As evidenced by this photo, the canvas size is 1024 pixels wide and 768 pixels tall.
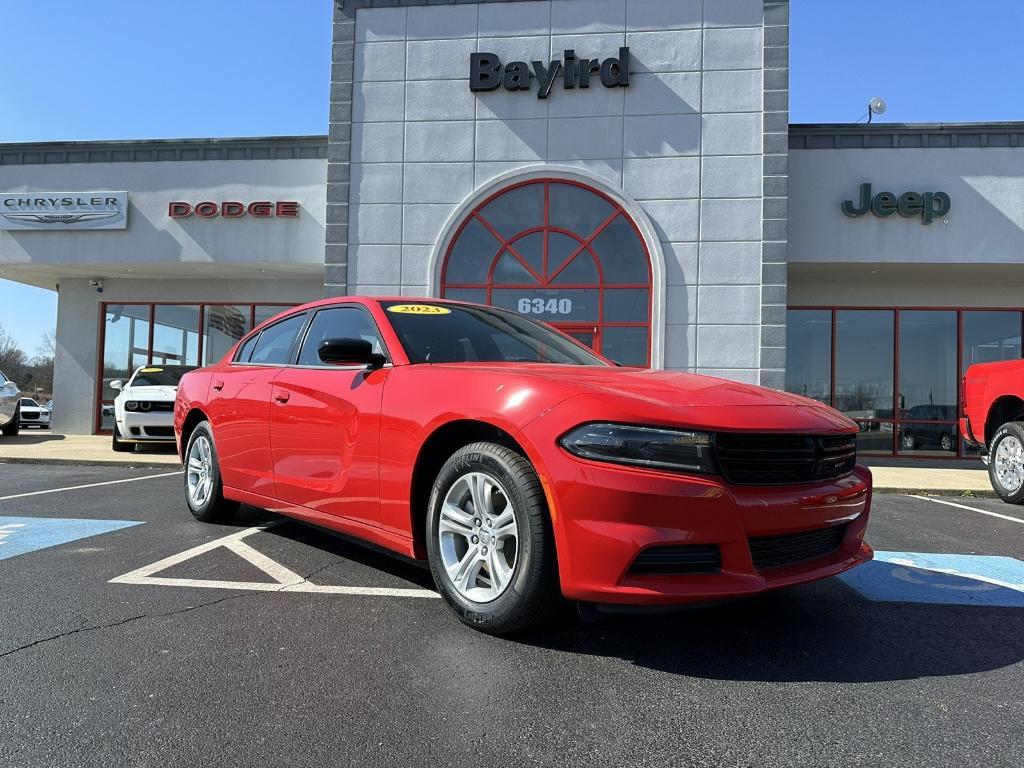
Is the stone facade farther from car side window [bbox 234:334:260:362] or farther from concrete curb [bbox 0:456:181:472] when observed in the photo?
car side window [bbox 234:334:260:362]

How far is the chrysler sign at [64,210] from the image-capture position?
1439cm

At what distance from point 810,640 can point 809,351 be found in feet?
42.7

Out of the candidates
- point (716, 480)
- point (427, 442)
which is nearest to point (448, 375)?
point (427, 442)

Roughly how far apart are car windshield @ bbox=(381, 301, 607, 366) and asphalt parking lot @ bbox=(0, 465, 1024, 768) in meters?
1.22

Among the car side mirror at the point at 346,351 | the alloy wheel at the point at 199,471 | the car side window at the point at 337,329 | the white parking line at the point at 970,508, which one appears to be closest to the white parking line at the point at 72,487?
the alloy wheel at the point at 199,471

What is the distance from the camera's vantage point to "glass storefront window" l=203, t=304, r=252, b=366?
16.2 m

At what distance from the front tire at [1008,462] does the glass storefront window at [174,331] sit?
15655 mm

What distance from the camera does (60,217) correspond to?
1461 cm

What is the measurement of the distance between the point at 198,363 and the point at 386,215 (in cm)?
674

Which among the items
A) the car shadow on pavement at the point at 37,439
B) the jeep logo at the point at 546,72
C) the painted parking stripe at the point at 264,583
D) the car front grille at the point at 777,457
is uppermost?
the jeep logo at the point at 546,72

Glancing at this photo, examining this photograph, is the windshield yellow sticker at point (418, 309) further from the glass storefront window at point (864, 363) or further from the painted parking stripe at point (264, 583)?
the glass storefront window at point (864, 363)

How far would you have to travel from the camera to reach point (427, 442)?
303cm

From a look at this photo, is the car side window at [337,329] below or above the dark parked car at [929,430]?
above

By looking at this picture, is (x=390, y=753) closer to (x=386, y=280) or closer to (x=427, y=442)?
(x=427, y=442)
